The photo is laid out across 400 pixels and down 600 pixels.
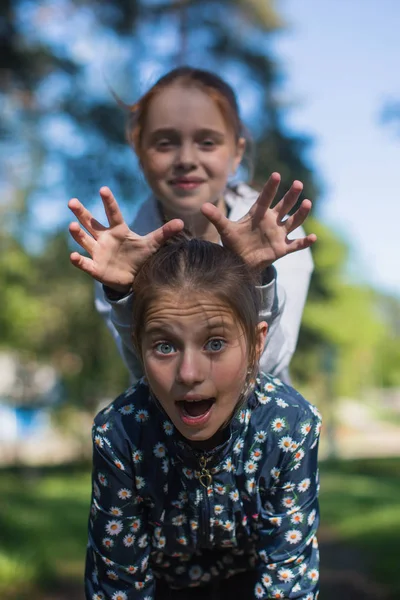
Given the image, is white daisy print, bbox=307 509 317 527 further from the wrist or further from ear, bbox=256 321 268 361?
the wrist

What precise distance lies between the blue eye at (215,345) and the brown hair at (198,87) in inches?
42.5

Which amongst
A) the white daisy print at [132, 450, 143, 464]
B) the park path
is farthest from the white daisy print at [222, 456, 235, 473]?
the park path

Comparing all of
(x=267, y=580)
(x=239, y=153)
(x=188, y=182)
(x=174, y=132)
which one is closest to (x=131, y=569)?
(x=267, y=580)

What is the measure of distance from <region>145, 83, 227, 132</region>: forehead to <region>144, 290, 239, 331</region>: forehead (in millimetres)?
918

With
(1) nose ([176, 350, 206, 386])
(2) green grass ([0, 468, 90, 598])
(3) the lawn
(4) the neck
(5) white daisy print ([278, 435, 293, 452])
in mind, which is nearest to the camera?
(1) nose ([176, 350, 206, 386])

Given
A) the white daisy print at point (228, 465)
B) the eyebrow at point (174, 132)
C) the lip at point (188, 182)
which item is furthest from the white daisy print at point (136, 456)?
the eyebrow at point (174, 132)

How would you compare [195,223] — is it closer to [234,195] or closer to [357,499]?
[234,195]

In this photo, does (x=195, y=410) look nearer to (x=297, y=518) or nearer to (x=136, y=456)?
(x=136, y=456)

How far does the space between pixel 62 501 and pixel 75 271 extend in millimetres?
5007

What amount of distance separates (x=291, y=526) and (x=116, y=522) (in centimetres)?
44

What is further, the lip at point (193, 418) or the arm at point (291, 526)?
the arm at point (291, 526)

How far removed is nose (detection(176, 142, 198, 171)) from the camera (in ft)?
8.01

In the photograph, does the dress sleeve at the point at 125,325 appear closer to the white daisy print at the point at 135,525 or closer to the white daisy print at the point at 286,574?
the white daisy print at the point at 135,525

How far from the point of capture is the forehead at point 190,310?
68.8 inches
